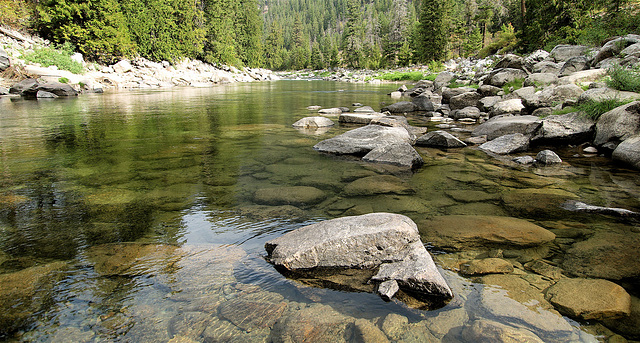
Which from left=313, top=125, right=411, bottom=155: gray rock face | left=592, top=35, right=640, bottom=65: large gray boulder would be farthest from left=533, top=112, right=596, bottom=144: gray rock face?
left=592, top=35, right=640, bottom=65: large gray boulder

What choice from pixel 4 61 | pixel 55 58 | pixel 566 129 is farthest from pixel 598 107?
pixel 55 58

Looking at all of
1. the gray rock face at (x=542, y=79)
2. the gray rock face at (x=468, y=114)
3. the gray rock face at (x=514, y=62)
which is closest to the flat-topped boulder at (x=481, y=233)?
the gray rock face at (x=468, y=114)

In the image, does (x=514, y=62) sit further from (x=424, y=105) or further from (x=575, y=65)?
(x=424, y=105)

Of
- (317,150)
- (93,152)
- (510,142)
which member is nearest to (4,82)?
(93,152)

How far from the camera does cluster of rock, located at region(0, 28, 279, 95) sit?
23172 millimetres

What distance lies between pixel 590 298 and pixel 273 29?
329 ft

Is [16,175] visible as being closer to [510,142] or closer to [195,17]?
[510,142]

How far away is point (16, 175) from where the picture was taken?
553cm

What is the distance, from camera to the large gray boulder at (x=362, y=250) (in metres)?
2.78

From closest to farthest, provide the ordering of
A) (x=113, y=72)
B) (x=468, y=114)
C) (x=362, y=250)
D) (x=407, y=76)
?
(x=362, y=250) → (x=468, y=114) → (x=113, y=72) → (x=407, y=76)

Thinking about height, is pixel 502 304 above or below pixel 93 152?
below

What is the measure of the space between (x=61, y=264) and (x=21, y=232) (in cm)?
109

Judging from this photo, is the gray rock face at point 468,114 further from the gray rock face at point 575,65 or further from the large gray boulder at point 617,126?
the large gray boulder at point 617,126

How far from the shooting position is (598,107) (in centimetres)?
736
